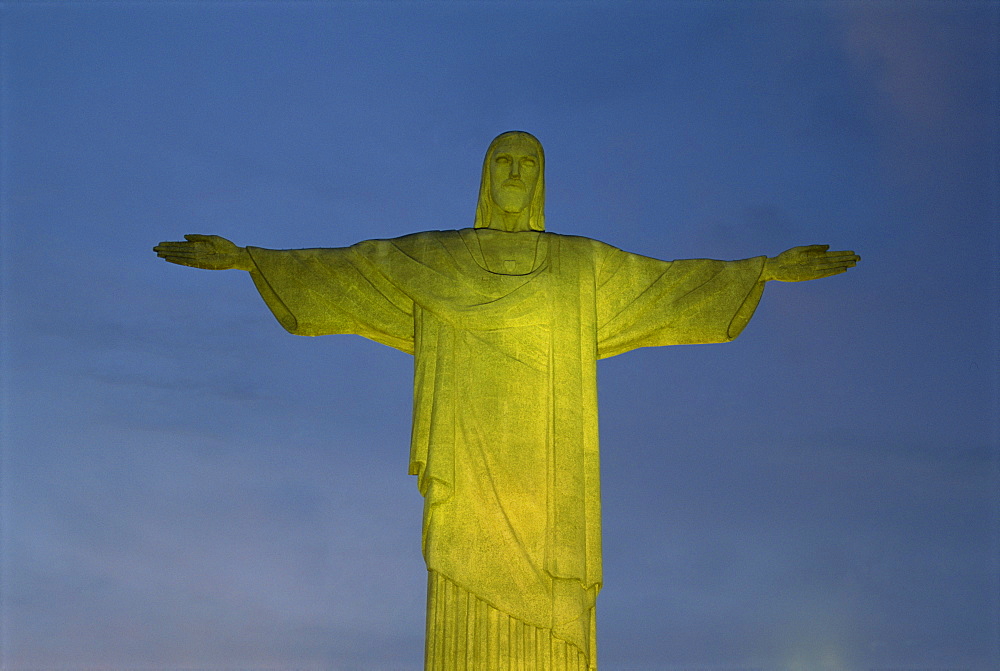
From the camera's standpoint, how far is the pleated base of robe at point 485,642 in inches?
472

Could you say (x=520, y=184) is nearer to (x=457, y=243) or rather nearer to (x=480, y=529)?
(x=457, y=243)

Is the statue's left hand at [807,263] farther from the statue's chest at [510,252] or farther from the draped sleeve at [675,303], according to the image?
the statue's chest at [510,252]

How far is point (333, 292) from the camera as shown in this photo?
13.5 metres

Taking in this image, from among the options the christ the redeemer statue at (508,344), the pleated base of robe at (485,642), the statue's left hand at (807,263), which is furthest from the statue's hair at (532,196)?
the pleated base of robe at (485,642)

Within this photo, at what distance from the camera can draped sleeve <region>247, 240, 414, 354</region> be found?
13484mm

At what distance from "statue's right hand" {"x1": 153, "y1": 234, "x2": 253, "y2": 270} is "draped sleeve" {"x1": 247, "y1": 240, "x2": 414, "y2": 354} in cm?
25

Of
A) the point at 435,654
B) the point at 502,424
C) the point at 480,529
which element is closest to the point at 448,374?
the point at 502,424

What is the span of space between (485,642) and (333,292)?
12.7 feet

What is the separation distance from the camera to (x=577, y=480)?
12633 mm

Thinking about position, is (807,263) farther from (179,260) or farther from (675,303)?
(179,260)

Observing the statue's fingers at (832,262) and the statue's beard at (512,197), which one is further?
the statue's beard at (512,197)

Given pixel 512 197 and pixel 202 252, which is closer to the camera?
pixel 202 252

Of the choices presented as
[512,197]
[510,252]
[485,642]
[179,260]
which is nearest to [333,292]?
[179,260]

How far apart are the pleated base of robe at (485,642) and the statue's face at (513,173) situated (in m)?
4.16
